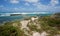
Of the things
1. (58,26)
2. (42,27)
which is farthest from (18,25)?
(58,26)

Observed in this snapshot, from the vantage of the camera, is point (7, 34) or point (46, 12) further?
point (46, 12)

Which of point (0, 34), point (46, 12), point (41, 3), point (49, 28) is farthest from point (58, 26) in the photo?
point (0, 34)

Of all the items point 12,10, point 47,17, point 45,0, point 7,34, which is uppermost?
point 45,0

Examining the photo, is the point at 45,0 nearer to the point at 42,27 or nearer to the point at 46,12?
the point at 46,12

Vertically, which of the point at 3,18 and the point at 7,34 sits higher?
the point at 3,18

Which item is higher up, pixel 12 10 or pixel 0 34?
pixel 12 10

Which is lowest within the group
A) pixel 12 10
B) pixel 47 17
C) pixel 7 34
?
pixel 7 34

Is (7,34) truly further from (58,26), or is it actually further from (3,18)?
(58,26)
